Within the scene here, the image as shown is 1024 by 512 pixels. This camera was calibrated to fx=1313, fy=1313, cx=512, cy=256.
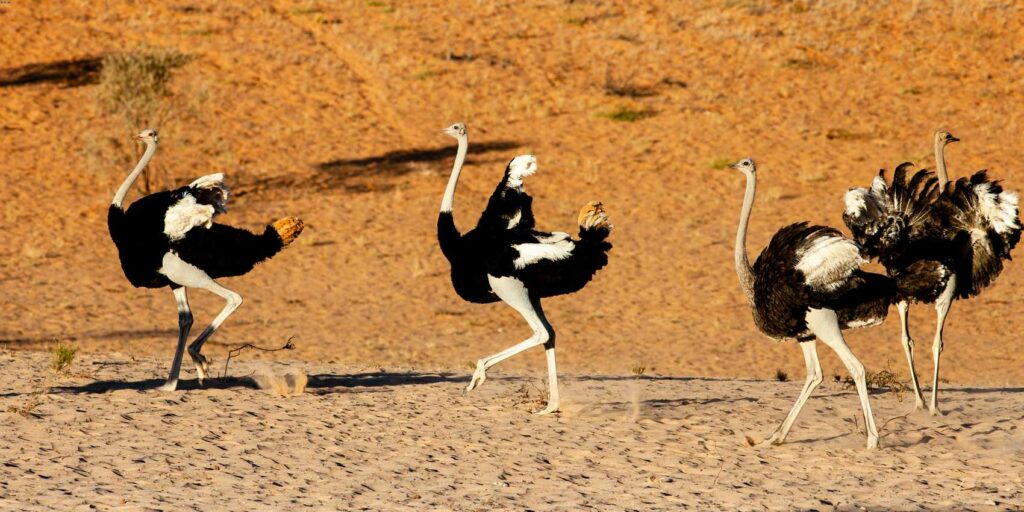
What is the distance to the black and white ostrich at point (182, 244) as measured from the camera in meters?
10.5

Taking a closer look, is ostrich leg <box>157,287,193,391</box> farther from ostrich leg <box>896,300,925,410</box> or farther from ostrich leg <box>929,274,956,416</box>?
ostrich leg <box>929,274,956,416</box>

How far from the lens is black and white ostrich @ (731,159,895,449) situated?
29.6 feet

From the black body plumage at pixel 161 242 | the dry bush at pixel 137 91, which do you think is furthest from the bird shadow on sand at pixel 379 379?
the dry bush at pixel 137 91

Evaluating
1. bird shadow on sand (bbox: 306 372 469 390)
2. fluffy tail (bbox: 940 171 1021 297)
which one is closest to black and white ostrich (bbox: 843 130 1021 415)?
fluffy tail (bbox: 940 171 1021 297)

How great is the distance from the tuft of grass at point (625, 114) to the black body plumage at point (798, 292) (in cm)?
1893

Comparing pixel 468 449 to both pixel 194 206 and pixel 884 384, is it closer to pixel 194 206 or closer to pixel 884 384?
pixel 194 206

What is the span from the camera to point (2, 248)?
20391mm

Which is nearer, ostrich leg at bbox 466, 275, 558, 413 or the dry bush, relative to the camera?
ostrich leg at bbox 466, 275, 558, 413

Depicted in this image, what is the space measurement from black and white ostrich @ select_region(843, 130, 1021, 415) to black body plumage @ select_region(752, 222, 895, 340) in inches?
11.5

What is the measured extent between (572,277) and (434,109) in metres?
18.9

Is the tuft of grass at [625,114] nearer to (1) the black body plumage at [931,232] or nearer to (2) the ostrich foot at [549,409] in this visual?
(1) the black body plumage at [931,232]

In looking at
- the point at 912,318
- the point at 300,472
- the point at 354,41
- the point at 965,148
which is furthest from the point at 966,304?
the point at 354,41

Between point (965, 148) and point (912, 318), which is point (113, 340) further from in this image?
point (965, 148)

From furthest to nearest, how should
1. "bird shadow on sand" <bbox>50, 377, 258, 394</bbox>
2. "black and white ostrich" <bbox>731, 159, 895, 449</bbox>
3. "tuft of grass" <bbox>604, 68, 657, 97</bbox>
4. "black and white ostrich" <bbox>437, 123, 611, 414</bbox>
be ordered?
"tuft of grass" <bbox>604, 68, 657, 97</bbox> < "bird shadow on sand" <bbox>50, 377, 258, 394</bbox> < "black and white ostrich" <bbox>437, 123, 611, 414</bbox> < "black and white ostrich" <bbox>731, 159, 895, 449</bbox>
